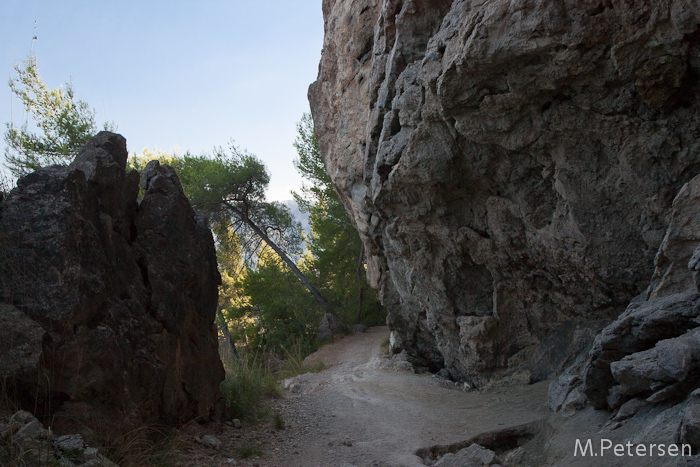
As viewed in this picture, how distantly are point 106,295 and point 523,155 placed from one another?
4.54 meters

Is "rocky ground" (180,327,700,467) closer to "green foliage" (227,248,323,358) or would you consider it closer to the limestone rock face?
the limestone rock face

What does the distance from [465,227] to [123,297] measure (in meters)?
4.46

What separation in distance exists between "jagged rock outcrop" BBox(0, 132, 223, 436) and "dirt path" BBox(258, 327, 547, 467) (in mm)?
1147

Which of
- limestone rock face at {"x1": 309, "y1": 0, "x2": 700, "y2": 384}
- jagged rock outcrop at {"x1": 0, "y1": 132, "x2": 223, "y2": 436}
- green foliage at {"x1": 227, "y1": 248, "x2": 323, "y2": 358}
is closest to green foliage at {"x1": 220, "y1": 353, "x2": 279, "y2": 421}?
jagged rock outcrop at {"x1": 0, "y1": 132, "x2": 223, "y2": 436}

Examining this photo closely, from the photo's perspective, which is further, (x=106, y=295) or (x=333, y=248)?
(x=333, y=248)

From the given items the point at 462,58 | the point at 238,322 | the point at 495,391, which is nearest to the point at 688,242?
the point at 462,58

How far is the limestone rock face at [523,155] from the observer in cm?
416

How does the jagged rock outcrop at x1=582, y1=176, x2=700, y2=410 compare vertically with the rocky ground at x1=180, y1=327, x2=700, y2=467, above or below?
above

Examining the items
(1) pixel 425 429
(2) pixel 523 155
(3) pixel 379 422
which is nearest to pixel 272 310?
(3) pixel 379 422

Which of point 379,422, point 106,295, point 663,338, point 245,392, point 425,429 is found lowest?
point 425,429

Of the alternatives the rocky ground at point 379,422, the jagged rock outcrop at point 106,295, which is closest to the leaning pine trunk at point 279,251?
the rocky ground at point 379,422

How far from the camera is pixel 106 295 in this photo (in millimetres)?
3799

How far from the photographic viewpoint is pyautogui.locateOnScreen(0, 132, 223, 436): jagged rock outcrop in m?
3.28

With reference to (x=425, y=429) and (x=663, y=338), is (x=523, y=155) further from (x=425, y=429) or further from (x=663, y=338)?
(x=425, y=429)
